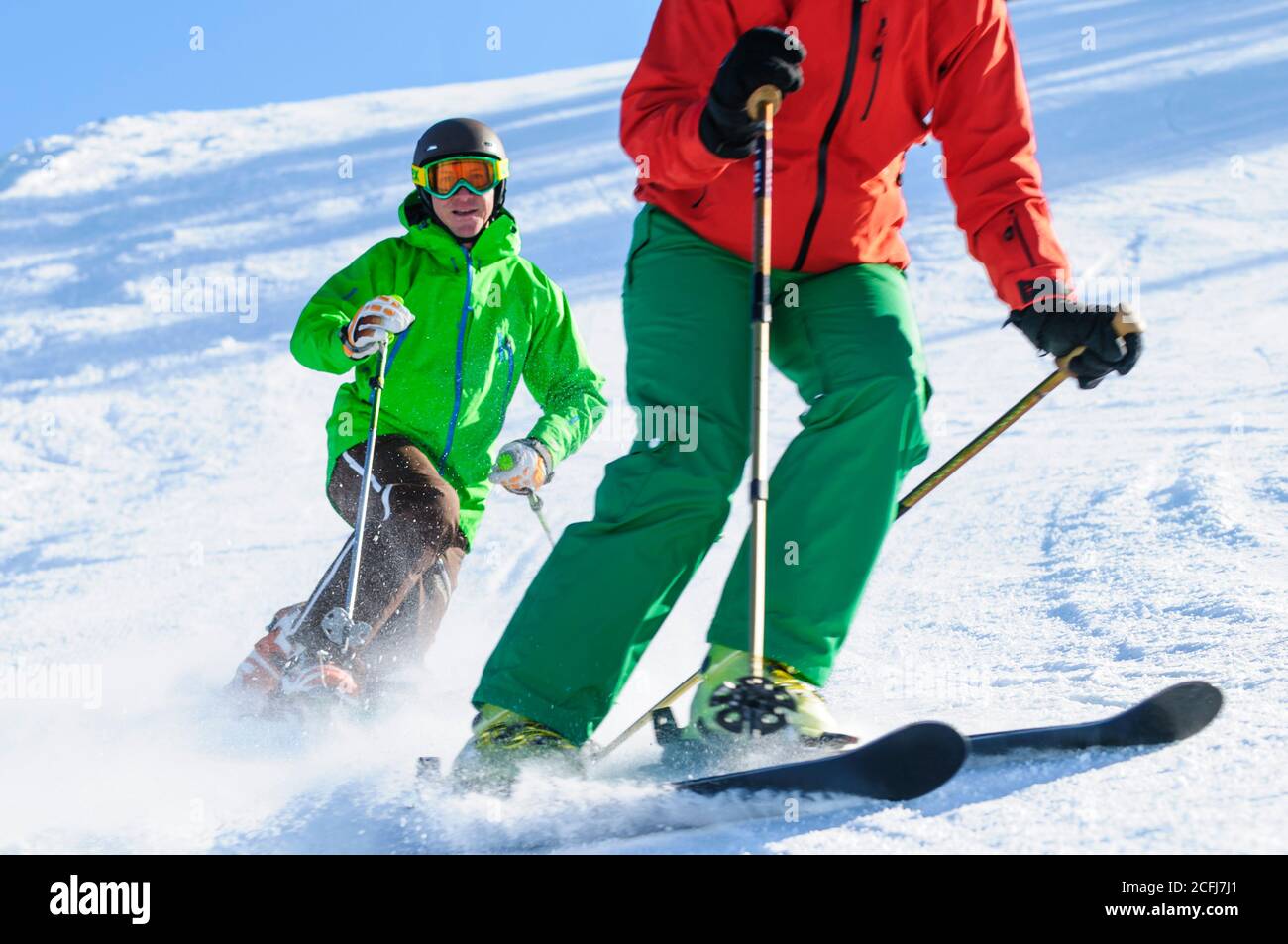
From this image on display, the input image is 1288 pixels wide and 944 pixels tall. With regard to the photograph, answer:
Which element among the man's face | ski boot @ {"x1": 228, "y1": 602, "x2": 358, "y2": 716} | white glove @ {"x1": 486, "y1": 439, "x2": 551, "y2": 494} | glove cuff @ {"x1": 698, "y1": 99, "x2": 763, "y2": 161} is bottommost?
ski boot @ {"x1": 228, "y1": 602, "x2": 358, "y2": 716}

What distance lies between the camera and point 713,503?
2.66 m

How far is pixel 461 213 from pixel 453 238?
92 mm

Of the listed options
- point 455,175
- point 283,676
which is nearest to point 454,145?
point 455,175

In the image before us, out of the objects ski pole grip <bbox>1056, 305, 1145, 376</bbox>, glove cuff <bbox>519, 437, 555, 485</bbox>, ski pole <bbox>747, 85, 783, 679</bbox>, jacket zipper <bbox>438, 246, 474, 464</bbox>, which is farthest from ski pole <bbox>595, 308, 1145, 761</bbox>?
jacket zipper <bbox>438, 246, 474, 464</bbox>

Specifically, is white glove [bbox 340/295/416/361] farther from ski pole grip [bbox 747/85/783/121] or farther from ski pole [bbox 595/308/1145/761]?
ski pole grip [bbox 747/85/783/121]

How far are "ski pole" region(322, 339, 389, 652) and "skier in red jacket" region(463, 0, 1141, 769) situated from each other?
5.55 ft

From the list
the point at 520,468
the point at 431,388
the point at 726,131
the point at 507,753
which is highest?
the point at 726,131

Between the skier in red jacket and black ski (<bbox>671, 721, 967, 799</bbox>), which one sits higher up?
the skier in red jacket

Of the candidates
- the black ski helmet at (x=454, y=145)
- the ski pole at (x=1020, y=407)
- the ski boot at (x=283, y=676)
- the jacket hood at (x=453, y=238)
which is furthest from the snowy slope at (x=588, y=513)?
the black ski helmet at (x=454, y=145)

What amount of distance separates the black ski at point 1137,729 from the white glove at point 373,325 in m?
2.38

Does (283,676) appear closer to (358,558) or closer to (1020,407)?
(358,558)

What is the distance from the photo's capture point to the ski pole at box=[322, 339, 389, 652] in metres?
4.24

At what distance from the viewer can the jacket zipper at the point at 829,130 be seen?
105 inches

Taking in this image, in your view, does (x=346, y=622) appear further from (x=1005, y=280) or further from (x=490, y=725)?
(x=1005, y=280)
